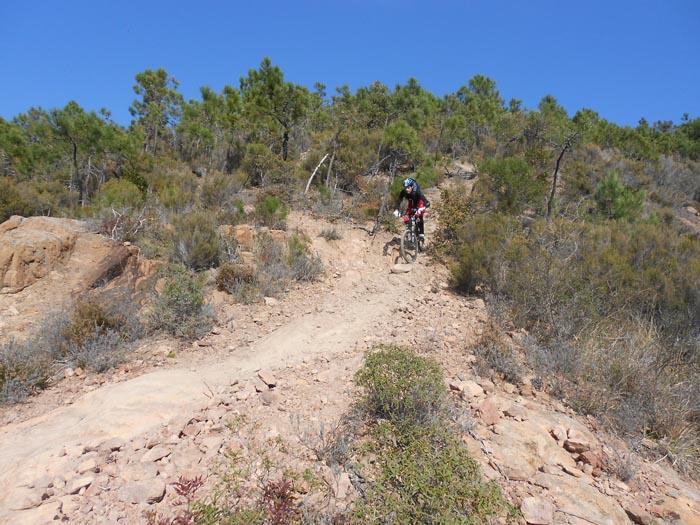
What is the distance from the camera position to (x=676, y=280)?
546cm

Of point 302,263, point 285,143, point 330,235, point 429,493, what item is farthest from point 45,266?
point 285,143

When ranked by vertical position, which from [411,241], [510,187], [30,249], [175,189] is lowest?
[30,249]

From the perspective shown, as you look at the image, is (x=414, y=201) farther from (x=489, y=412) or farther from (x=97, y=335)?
(x=97, y=335)

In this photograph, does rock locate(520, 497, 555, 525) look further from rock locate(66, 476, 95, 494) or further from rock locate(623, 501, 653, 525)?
rock locate(66, 476, 95, 494)

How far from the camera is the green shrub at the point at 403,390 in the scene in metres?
2.96

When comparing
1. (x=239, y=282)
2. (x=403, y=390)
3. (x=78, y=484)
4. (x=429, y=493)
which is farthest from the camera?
(x=239, y=282)

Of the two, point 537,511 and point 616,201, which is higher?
point 616,201

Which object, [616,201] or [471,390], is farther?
[616,201]

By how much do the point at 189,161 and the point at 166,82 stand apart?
7.28 meters

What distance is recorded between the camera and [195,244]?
661cm

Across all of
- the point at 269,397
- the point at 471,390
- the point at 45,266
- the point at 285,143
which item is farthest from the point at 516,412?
the point at 285,143

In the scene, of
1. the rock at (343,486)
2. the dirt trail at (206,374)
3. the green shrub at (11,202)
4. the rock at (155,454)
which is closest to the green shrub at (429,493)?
the rock at (343,486)

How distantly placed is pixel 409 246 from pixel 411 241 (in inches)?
6.3

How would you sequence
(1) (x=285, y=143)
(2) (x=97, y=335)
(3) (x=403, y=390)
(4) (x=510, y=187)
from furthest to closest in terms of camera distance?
(1) (x=285, y=143) < (4) (x=510, y=187) < (2) (x=97, y=335) < (3) (x=403, y=390)
